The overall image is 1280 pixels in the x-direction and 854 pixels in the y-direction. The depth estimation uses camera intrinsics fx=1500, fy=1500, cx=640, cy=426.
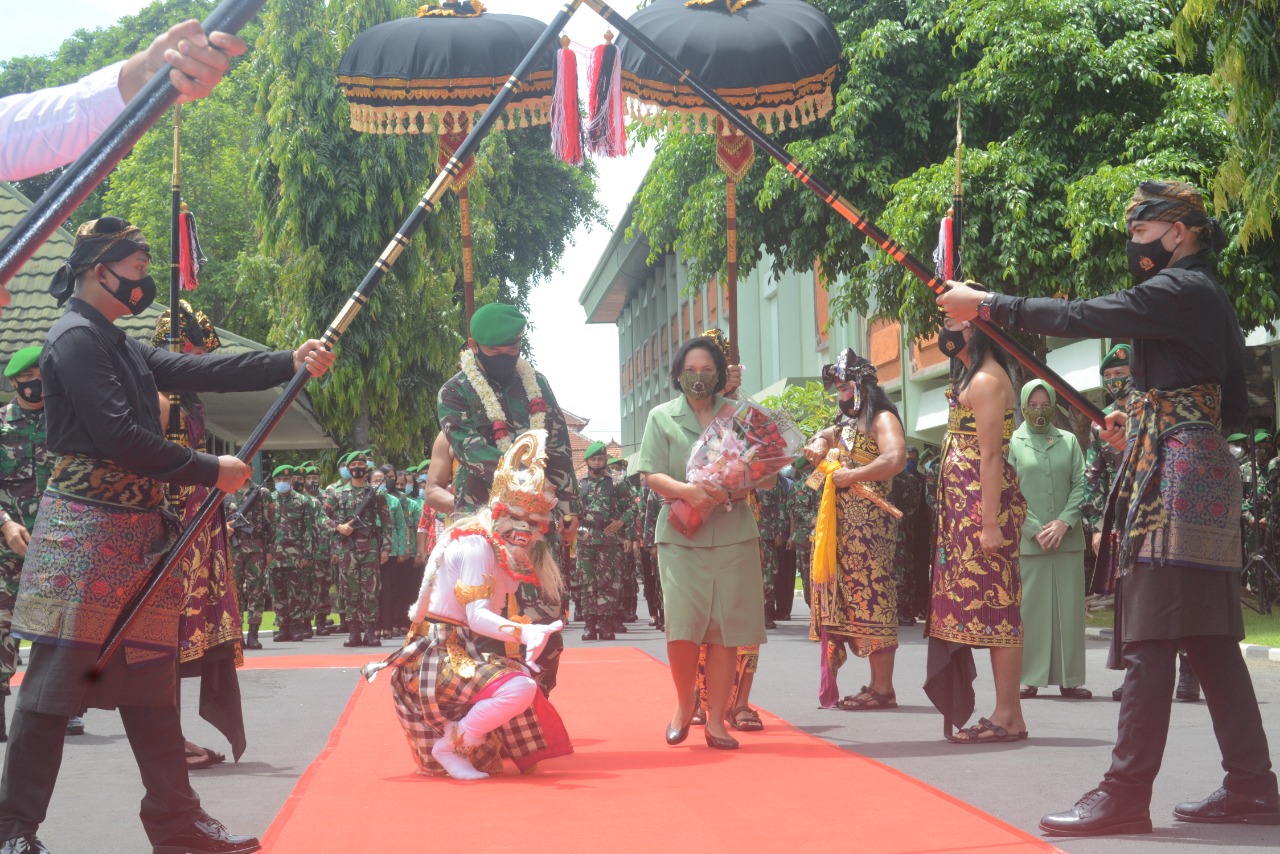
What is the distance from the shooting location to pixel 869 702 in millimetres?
8742

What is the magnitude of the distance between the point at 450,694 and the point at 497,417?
4.48 feet

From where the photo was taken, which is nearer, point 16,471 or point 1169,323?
point 1169,323

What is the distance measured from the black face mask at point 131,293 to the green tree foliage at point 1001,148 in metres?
11.4

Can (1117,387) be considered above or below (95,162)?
below

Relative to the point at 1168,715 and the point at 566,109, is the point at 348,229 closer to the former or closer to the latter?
the point at 566,109

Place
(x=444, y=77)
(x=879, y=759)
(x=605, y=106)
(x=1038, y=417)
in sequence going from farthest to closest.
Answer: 1. (x=1038, y=417)
2. (x=444, y=77)
3. (x=605, y=106)
4. (x=879, y=759)

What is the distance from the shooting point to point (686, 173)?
21047 mm

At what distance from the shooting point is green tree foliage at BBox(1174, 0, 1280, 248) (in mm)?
10523

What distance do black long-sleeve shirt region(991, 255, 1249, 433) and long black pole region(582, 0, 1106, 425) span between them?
35 cm

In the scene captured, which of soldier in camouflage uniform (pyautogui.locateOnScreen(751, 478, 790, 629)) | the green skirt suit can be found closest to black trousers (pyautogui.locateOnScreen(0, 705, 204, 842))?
the green skirt suit

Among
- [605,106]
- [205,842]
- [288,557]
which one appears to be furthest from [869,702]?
[288,557]

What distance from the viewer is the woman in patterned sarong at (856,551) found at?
28.0 ft

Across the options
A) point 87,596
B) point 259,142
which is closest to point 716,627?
point 87,596

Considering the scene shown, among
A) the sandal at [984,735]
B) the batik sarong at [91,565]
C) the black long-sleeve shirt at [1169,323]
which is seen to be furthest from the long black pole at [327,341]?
the sandal at [984,735]
